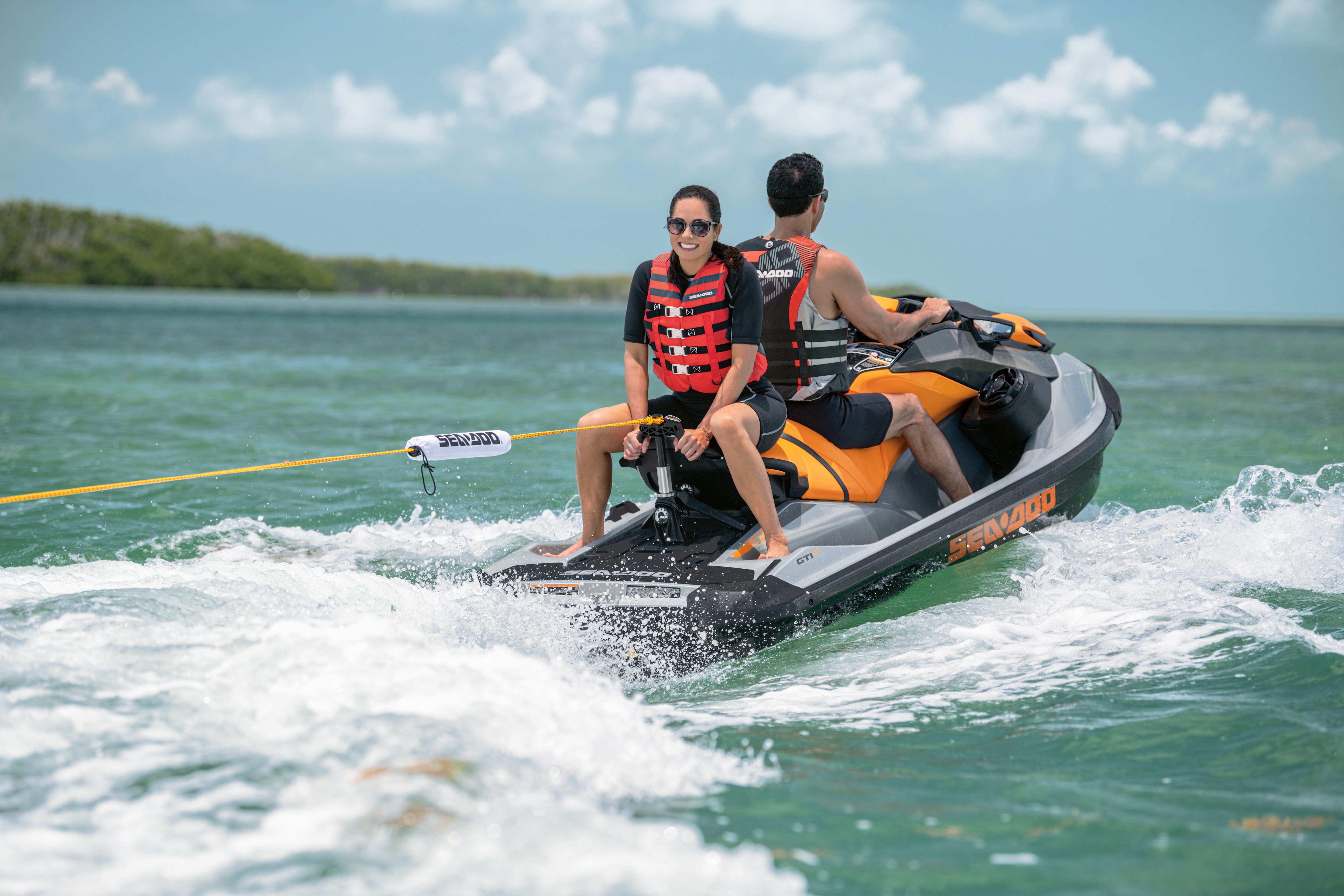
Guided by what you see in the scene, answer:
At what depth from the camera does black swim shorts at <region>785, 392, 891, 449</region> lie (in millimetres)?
4340

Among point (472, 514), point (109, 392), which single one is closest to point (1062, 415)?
point (472, 514)

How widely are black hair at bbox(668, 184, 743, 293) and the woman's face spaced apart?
11 mm

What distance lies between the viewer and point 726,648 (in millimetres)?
3613

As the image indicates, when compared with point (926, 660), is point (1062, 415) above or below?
above

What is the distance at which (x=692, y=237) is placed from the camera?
3750 mm

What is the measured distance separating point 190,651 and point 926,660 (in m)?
2.21

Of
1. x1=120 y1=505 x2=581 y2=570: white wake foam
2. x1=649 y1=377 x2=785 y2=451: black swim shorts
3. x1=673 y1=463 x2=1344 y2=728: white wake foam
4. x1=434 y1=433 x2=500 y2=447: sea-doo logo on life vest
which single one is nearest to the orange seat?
x1=649 y1=377 x2=785 y2=451: black swim shorts

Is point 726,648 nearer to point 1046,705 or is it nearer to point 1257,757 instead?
point 1046,705

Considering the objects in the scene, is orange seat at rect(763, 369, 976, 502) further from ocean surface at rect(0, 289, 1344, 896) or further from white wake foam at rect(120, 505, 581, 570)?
white wake foam at rect(120, 505, 581, 570)

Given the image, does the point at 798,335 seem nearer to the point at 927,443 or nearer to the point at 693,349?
the point at 693,349

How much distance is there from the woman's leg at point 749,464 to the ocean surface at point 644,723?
36 centimetres

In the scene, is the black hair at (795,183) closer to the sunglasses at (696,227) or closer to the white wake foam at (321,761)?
the sunglasses at (696,227)

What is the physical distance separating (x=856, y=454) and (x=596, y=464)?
105 centimetres

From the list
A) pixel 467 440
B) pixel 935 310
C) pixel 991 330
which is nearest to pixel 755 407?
pixel 467 440
